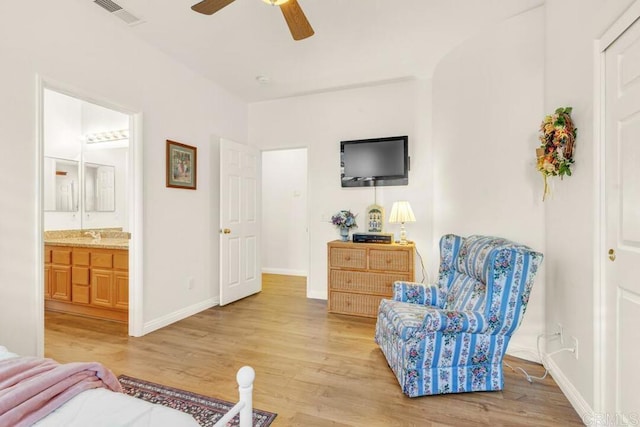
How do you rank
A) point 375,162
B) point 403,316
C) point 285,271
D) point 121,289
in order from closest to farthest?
1. point 403,316
2. point 121,289
3. point 375,162
4. point 285,271

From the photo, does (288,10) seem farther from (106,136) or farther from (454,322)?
(106,136)

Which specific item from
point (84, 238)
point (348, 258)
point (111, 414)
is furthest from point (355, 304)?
point (84, 238)

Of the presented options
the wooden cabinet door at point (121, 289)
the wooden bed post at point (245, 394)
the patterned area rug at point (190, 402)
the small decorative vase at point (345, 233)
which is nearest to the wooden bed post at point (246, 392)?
the wooden bed post at point (245, 394)

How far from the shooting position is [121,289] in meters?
3.31

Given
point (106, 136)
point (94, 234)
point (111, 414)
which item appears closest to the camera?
point (111, 414)

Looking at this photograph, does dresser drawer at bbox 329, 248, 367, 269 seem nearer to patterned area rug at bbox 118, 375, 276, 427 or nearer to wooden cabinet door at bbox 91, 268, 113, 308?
patterned area rug at bbox 118, 375, 276, 427

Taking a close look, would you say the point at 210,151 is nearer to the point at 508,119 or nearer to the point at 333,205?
the point at 333,205

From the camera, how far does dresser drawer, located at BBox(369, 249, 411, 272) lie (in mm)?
3420

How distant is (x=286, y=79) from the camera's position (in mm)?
3881

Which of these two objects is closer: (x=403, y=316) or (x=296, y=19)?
(x=296, y=19)

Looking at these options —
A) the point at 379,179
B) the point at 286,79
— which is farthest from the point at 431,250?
the point at 286,79

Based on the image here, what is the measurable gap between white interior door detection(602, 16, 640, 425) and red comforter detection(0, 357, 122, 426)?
2290mm

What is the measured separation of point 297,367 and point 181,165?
2475 millimetres

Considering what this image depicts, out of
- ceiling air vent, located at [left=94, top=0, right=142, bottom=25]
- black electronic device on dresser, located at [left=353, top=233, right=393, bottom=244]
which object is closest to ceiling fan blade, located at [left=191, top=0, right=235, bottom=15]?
ceiling air vent, located at [left=94, top=0, right=142, bottom=25]
